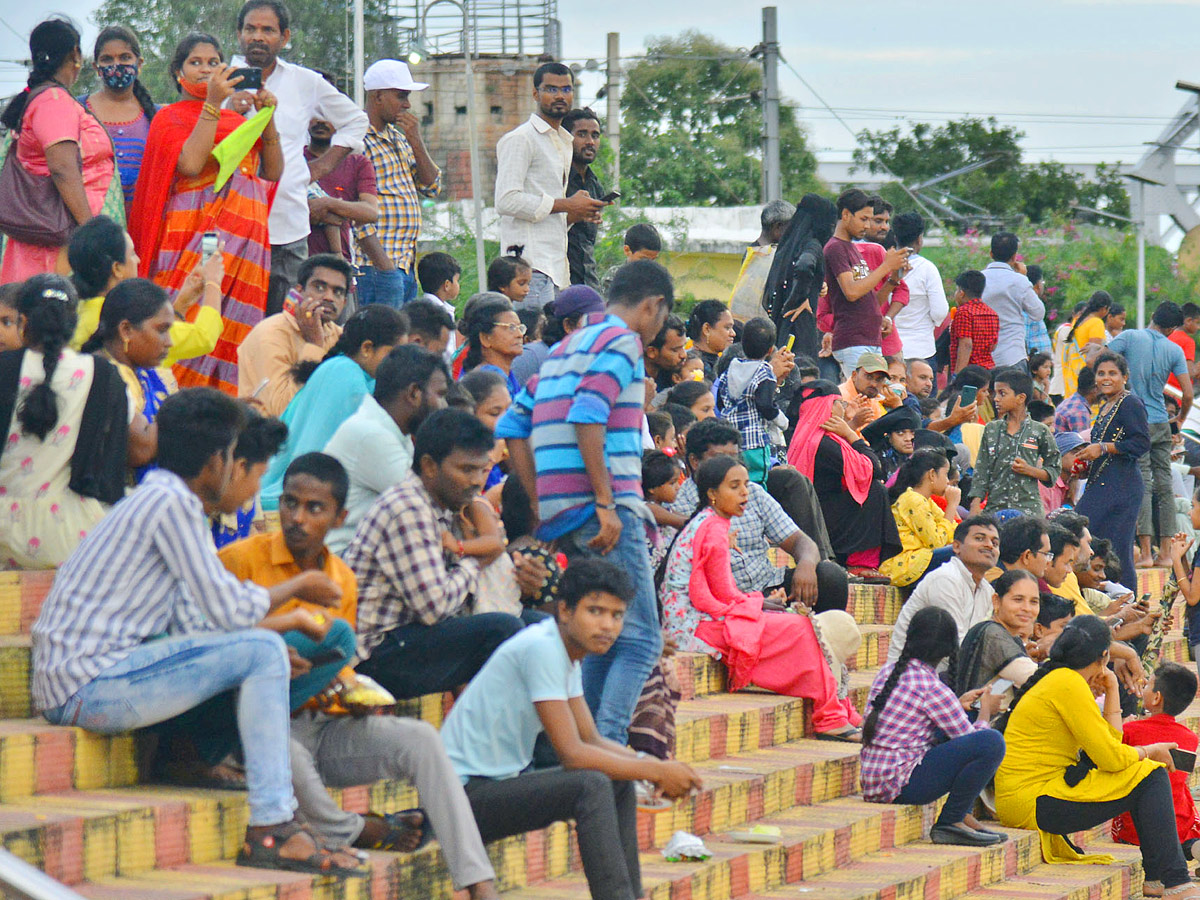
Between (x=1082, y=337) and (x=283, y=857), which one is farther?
(x=1082, y=337)

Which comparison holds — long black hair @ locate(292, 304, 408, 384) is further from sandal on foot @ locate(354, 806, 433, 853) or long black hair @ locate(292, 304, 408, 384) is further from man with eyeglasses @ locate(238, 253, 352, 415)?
sandal on foot @ locate(354, 806, 433, 853)

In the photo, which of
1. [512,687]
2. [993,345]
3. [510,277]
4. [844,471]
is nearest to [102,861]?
[512,687]

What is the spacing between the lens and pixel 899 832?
24.5 ft

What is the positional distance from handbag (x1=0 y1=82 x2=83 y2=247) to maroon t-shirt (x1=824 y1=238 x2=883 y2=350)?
20.6ft

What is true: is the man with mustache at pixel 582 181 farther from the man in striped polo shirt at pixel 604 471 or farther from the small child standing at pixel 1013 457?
the man in striped polo shirt at pixel 604 471

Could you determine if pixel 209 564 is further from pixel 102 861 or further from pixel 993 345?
pixel 993 345

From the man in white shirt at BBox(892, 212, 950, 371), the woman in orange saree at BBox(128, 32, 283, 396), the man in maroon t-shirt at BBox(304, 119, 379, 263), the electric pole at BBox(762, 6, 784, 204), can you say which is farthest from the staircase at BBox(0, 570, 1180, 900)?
the electric pole at BBox(762, 6, 784, 204)

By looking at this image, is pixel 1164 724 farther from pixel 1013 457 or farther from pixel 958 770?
pixel 1013 457

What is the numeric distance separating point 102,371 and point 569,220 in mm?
5456

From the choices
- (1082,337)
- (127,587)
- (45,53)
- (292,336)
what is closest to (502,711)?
(127,587)

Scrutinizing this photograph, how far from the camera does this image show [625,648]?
548 centimetres

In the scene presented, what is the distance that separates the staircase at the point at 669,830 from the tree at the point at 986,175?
3146 centimetres

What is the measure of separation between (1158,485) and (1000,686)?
554 centimetres

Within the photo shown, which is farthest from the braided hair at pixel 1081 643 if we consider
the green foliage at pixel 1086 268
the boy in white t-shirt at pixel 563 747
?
the green foliage at pixel 1086 268
